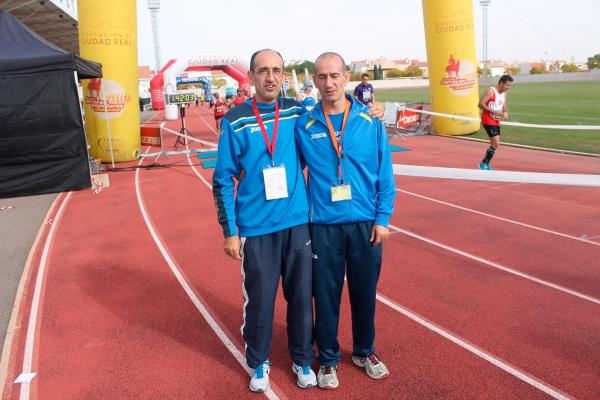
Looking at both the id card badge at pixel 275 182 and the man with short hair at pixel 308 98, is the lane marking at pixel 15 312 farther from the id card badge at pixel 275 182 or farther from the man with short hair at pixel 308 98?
the man with short hair at pixel 308 98

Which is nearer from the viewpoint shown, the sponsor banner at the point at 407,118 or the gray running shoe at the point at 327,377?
the gray running shoe at the point at 327,377

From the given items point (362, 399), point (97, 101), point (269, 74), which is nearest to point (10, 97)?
point (97, 101)

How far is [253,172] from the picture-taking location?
8.93 feet

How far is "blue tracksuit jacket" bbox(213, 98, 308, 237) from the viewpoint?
2688 millimetres

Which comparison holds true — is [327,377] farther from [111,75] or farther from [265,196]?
[111,75]

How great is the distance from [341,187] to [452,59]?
13.2m

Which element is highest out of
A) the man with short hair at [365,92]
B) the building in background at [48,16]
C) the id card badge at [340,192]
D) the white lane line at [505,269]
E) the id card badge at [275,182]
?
the building in background at [48,16]

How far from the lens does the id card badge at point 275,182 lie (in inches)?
106

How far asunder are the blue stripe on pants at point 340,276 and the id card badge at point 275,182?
0.30 m

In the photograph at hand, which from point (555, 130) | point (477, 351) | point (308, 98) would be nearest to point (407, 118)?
point (308, 98)

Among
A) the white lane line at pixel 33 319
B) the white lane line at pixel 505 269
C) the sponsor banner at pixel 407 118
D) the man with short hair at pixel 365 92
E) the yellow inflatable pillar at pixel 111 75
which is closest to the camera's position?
the white lane line at pixel 33 319

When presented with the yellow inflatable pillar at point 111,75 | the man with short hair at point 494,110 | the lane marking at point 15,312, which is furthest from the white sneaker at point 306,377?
the yellow inflatable pillar at point 111,75

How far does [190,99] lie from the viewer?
48.9 feet

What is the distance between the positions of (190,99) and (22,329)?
11697mm
